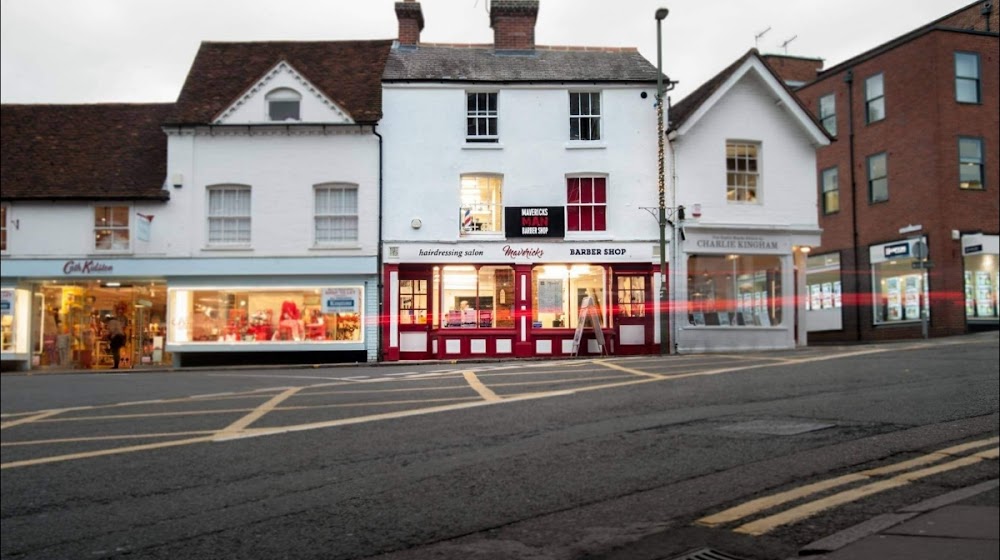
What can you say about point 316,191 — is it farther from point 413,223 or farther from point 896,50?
point 896,50

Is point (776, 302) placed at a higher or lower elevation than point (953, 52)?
lower

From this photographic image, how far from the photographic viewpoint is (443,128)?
9.94m

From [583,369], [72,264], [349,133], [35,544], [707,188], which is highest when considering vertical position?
[349,133]

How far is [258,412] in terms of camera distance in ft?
35.2

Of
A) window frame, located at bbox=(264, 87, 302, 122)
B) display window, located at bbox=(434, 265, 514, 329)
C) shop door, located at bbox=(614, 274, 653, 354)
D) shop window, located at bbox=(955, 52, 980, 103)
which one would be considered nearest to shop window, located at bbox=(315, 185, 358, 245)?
window frame, located at bbox=(264, 87, 302, 122)

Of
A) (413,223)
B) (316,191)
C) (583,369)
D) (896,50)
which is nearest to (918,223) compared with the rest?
(896,50)

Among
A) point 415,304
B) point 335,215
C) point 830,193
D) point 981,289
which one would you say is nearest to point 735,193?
point 415,304

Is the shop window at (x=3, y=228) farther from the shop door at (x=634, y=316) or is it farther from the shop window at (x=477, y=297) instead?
the shop door at (x=634, y=316)

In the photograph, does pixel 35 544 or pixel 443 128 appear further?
pixel 443 128

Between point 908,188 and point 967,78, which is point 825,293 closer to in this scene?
point 908,188

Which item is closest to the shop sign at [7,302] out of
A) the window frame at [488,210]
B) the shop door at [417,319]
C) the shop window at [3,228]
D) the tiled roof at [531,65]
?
the shop window at [3,228]

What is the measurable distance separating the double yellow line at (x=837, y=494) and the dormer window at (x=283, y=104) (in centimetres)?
1463

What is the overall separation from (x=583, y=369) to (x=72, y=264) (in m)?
7.00

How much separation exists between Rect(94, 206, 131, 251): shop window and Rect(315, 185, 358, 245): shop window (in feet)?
14.2
